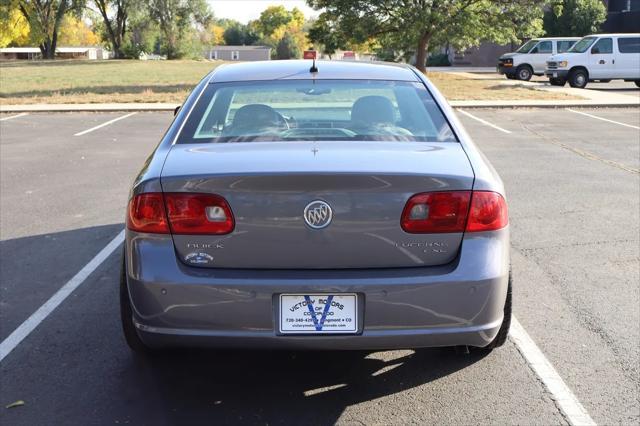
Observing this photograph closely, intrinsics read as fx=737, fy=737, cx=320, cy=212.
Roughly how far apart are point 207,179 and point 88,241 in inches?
142

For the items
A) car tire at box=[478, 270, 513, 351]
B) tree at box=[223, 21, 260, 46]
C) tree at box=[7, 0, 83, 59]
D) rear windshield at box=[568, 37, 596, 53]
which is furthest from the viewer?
tree at box=[223, 21, 260, 46]

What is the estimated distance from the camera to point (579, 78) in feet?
90.0

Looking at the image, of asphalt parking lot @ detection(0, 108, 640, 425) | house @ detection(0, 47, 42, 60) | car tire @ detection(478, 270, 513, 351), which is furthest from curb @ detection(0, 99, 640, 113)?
house @ detection(0, 47, 42, 60)

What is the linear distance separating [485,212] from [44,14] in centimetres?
7491

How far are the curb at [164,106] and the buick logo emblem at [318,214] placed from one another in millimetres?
16315

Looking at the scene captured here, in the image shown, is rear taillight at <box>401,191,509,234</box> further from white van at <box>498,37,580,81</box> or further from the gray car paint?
white van at <box>498,37,580,81</box>

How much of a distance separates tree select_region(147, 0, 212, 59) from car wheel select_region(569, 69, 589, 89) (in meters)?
51.7

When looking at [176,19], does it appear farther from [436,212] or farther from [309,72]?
[436,212]

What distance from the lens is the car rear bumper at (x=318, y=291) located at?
3074 mm

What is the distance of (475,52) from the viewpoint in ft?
197

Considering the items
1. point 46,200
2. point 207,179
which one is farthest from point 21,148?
point 207,179

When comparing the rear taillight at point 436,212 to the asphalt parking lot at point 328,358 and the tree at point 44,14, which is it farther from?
the tree at point 44,14

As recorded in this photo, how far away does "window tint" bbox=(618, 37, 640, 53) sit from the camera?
27.0m

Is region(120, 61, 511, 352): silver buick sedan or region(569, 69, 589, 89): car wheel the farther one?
region(569, 69, 589, 89): car wheel
